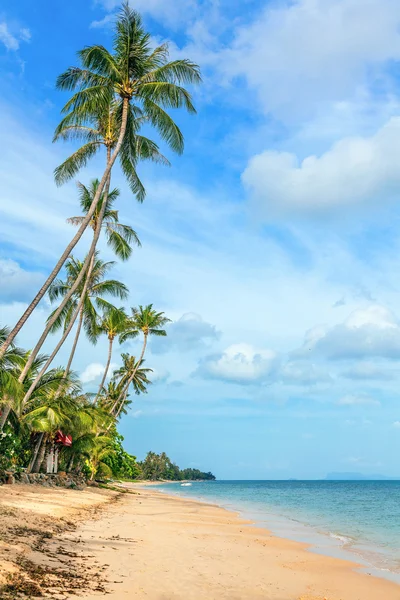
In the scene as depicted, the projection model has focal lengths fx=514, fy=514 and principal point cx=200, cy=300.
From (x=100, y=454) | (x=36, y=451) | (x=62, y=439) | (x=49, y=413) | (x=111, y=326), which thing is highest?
(x=111, y=326)

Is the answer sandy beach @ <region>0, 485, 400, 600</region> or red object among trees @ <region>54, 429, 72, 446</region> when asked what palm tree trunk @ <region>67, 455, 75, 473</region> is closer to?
red object among trees @ <region>54, 429, 72, 446</region>

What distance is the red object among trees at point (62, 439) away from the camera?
85.2 feet

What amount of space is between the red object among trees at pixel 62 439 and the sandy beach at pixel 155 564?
11.1 m

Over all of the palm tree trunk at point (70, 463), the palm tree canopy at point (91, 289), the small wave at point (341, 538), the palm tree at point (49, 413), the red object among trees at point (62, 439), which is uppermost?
the palm tree canopy at point (91, 289)

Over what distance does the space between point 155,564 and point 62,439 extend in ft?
60.8

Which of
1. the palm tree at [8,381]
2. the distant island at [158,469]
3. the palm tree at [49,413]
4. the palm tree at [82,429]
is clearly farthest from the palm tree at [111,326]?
the distant island at [158,469]

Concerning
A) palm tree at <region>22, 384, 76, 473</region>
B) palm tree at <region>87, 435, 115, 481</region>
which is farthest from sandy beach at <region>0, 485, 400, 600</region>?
palm tree at <region>87, 435, 115, 481</region>

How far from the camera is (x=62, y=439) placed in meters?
26.5

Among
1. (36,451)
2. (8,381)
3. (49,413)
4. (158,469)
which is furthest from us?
Answer: (158,469)

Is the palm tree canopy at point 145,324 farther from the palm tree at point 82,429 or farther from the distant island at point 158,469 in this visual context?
the distant island at point 158,469

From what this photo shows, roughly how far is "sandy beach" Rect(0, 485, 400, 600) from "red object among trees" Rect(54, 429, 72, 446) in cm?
1111

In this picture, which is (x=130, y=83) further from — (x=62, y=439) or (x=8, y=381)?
(x=62, y=439)

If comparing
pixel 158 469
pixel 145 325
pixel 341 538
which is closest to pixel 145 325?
pixel 145 325

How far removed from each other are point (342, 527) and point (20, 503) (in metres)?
14.1
